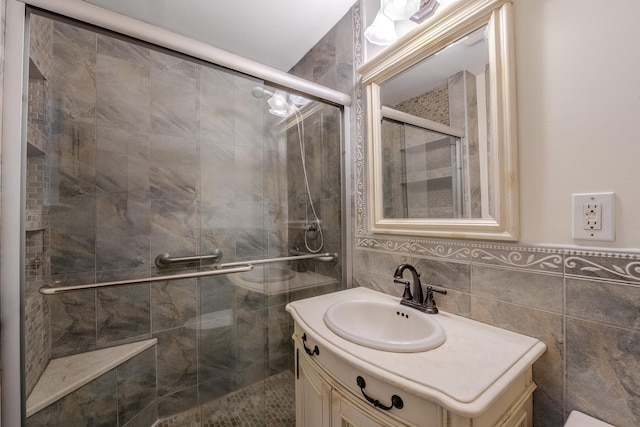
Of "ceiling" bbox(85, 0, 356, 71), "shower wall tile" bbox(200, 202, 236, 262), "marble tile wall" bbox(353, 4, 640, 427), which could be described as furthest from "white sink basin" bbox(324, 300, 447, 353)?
"ceiling" bbox(85, 0, 356, 71)

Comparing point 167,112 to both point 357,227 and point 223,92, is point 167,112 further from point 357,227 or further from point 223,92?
point 357,227

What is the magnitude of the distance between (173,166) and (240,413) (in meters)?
1.41

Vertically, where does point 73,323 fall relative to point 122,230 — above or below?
below

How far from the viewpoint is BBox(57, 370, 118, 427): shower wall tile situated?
1064mm

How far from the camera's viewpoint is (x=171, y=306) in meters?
1.47

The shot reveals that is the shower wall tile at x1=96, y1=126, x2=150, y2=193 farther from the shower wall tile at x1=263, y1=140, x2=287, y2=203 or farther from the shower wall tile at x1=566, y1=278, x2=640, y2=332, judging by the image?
the shower wall tile at x1=566, y1=278, x2=640, y2=332

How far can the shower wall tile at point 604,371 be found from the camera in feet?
1.99

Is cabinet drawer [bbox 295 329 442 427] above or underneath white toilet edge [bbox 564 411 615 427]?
above

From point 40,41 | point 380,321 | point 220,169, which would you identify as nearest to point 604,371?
point 380,321

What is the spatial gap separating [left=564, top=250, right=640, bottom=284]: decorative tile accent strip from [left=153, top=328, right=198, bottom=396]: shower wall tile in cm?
171

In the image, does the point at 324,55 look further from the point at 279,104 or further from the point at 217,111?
the point at 217,111

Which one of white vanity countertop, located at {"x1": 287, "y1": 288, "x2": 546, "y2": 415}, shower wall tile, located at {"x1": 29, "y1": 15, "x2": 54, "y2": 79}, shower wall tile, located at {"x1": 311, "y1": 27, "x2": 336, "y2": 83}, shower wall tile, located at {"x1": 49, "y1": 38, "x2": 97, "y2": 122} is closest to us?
white vanity countertop, located at {"x1": 287, "y1": 288, "x2": 546, "y2": 415}

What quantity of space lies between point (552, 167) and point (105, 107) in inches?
75.7

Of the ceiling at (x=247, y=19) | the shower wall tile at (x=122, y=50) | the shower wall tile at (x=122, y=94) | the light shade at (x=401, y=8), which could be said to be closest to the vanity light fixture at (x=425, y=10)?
the light shade at (x=401, y=8)
